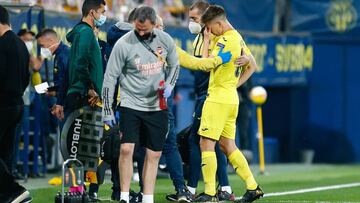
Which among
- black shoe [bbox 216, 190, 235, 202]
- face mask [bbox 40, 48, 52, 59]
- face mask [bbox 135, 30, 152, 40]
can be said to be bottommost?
black shoe [bbox 216, 190, 235, 202]

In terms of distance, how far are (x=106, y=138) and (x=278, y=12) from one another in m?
12.3

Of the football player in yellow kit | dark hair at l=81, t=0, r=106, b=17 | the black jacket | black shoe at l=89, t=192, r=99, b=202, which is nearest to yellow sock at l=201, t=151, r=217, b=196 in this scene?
the football player in yellow kit

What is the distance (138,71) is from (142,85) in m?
0.15

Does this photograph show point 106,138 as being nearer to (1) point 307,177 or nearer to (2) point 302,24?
(1) point 307,177

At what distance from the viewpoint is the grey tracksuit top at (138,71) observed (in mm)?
10930

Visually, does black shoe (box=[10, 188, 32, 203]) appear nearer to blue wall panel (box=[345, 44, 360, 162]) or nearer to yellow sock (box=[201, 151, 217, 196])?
yellow sock (box=[201, 151, 217, 196])

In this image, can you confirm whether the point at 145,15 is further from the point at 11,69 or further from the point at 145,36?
the point at 11,69

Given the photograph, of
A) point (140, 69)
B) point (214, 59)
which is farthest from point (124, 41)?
point (214, 59)

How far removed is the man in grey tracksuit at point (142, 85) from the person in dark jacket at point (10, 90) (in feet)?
2.90

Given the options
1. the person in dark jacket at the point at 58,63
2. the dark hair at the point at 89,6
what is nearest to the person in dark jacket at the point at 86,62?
the dark hair at the point at 89,6

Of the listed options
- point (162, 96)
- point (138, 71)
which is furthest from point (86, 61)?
point (162, 96)

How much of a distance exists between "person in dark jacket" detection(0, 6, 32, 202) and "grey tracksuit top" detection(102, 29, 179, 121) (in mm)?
880

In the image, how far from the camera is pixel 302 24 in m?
23.8

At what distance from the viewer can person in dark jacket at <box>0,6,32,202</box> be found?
430 inches
